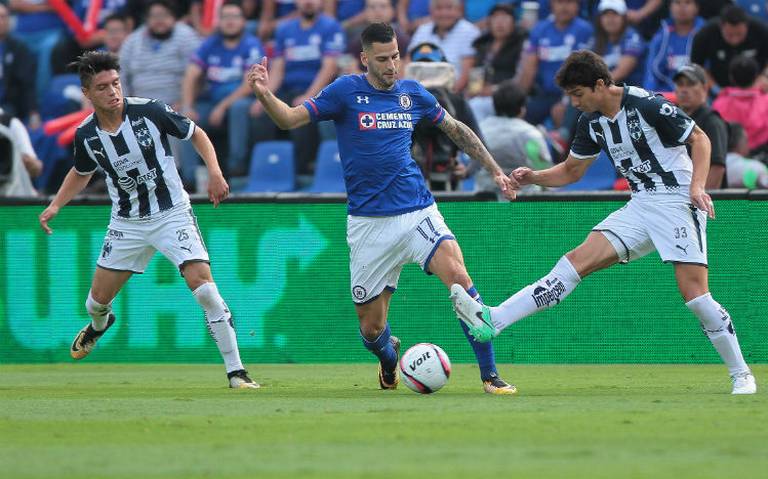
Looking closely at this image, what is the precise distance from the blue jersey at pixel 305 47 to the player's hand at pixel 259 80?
8203mm

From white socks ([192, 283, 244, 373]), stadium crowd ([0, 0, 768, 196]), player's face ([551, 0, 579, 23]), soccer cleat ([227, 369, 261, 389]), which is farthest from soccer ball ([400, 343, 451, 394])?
player's face ([551, 0, 579, 23])

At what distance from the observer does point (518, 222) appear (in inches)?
536

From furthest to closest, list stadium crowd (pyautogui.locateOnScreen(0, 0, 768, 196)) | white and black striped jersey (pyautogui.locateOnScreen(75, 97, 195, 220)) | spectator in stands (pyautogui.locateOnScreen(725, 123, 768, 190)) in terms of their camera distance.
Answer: stadium crowd (pyautogui.locateOnScreen(0, 0, 768, 196)), spectator in stands (pyautogui.locateOnScreen(725, 123, 768, 190)), white and black striped jersey (pyautogui.locateOnScreen(75, 97, 195, 220))

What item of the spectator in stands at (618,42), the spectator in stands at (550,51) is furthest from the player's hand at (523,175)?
the spectator in stands at (550,51)

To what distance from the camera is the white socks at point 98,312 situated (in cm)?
1174

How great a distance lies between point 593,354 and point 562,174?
10.9 ft

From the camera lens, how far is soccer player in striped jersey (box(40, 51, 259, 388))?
11102mm

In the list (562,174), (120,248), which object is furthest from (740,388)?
(120,248)

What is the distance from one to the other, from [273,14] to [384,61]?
9.72 meters

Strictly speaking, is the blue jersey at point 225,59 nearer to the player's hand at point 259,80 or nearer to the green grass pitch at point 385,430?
the green grass pitch at point 385,430

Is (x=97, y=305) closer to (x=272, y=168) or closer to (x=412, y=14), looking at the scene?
(x=272, y=168)

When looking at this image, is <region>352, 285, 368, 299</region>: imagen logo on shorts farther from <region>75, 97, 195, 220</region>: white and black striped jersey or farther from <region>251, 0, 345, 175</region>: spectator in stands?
<region>251, 0, 345, 175</region>: spectator in stands

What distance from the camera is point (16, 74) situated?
66.9ft

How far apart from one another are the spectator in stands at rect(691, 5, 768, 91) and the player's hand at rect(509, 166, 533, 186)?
21.1 feet
